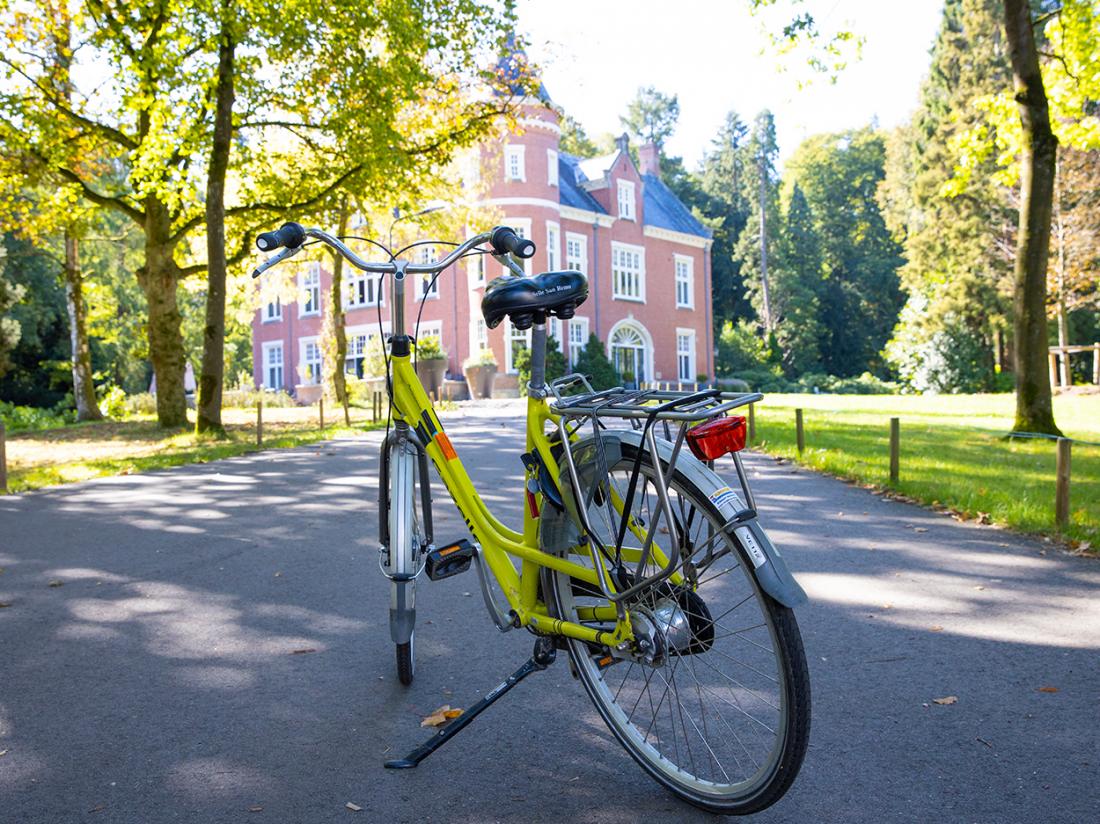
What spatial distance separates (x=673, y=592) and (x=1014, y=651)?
232 centimetres

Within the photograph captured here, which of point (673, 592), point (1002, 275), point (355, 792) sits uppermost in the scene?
point (1002, 275)

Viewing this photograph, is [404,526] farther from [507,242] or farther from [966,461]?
[966,461]

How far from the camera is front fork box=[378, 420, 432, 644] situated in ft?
12.6

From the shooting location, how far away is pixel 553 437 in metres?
3.18

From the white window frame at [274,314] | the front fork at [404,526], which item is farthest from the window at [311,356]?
the front fork at [404,526]

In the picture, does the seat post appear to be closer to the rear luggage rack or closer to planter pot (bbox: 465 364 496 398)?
the rear luggage rack

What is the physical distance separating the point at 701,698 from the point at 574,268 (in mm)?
39293

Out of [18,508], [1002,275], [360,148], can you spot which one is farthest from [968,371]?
[18,508]

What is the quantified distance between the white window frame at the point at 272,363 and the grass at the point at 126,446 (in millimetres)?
24444

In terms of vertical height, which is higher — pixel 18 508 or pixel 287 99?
pixel 287 99

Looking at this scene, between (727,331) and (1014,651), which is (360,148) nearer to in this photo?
(1014,651)

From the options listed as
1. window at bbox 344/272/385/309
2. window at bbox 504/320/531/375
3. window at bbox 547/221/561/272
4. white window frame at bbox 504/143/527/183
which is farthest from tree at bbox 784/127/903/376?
window at bbox 344/272/385/309

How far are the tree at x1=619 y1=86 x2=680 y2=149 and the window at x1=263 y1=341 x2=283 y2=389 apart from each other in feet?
122

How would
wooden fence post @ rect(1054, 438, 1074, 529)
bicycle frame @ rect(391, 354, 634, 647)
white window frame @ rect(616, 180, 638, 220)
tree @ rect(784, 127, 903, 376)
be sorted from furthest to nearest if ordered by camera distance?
tree @ rect(784, 127, 903, 376), white window frame @ rect(616, 180, 638, 220), wooden fence post @ rect(1054, 438, 1074, 529), bicycle frame @ rect(391, 354, 634, 647)
